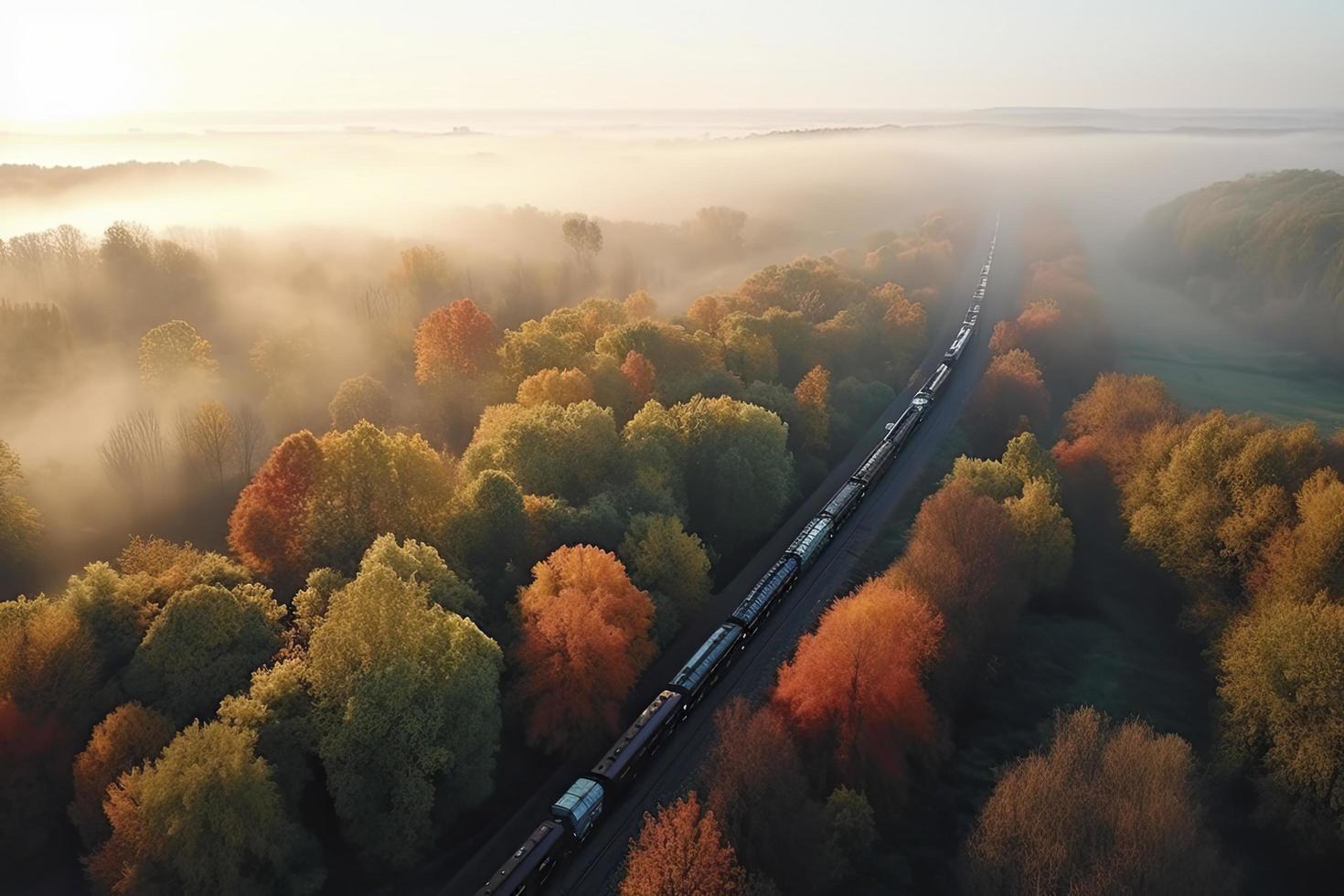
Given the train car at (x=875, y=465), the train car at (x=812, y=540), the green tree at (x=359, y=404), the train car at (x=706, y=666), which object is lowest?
the train car at (x=706, y=666)

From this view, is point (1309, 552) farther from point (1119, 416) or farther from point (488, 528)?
point (488, 528)

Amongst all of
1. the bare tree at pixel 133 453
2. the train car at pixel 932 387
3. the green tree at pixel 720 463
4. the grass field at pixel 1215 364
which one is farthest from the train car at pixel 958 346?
the bare tree at pixel 133 453

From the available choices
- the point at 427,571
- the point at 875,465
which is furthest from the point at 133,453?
the point at 875,465

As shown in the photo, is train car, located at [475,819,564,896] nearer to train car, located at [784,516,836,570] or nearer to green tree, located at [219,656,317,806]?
green tree, located at [219,656,317,806]

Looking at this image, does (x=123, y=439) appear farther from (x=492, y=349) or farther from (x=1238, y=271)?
(x=1238, y=271)

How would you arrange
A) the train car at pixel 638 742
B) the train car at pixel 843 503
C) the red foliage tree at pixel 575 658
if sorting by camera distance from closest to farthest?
the train car at pixel 638 742
the red foliage tree at pixel 575 658
the train car at pixel 843 503

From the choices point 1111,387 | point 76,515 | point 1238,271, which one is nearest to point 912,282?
point 1238,271

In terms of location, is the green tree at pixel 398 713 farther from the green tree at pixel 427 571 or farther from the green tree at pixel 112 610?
the green tree at pixel 112 610
